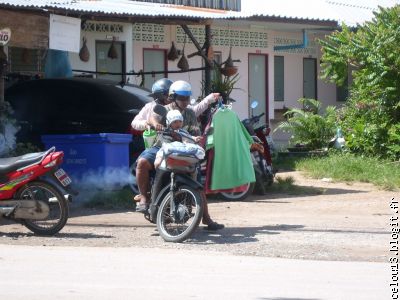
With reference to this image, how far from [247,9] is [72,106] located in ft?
26.8

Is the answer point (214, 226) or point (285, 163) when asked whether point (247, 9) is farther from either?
point (214, 226)

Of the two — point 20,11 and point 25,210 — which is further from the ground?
point 20,11

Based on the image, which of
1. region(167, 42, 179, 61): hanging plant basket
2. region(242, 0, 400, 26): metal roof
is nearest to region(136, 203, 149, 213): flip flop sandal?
region(167, 42, 179, 61): hanging plant basket

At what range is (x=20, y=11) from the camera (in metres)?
13.6

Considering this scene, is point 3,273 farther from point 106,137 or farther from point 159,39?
point 159,39

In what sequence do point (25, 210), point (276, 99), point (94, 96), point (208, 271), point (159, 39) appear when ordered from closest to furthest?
1. point (208, 271)
2. point (25, 210)
3. point (94, 96)
4. point (159, 39)
5. point (276, 99)

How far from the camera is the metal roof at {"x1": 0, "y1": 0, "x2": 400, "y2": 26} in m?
13.9

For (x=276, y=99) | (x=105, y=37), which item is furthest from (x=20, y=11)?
(x=276, y=99)

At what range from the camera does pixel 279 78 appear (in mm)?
24781

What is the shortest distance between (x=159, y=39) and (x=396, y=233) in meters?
10.9

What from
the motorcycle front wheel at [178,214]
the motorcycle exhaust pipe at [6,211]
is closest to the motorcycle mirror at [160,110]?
the motorcycle front wheel at [178,214]

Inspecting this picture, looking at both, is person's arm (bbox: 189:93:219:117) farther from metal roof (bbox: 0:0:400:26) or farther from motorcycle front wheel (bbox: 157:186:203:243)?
metal roof (bbox: 0:0:400:26)

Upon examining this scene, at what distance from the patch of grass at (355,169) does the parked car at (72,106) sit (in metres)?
3.83

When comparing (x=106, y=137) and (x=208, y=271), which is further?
(x=106, y=137)
